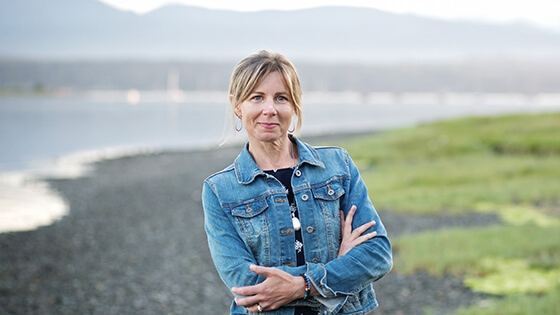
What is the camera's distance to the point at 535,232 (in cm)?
1159

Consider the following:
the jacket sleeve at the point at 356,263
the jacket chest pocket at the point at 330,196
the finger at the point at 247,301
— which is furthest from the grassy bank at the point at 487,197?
the finger at the point at 247,301

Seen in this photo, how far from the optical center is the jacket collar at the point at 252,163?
303 centimetres

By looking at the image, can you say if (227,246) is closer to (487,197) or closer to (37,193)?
(487,197)

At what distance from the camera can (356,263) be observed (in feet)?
9.80

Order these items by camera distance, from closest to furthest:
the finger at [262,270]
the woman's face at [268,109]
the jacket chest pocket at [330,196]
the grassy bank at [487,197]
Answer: the finger at [262,270] < the woman's face at [268,109] < the jacket chest pocket at [330,196] < the grassy bank at [487,197]

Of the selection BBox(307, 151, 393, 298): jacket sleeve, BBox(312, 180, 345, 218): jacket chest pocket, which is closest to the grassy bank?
BBox(307, 151, 393, 298): jacket sleeve

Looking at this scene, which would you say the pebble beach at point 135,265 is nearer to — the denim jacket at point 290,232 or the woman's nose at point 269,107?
the denim jacket at point 290,232

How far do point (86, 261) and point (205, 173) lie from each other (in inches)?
632

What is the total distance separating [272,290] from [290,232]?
28 cm

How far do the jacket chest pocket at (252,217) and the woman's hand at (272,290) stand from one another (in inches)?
7.7

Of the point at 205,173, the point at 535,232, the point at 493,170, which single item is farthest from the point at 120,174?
the point at 535,232

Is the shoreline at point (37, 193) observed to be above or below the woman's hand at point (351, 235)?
below

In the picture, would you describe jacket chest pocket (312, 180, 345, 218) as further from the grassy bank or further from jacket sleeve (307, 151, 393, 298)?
the grassy bank

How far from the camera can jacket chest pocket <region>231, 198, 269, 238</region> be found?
9.80 ft
